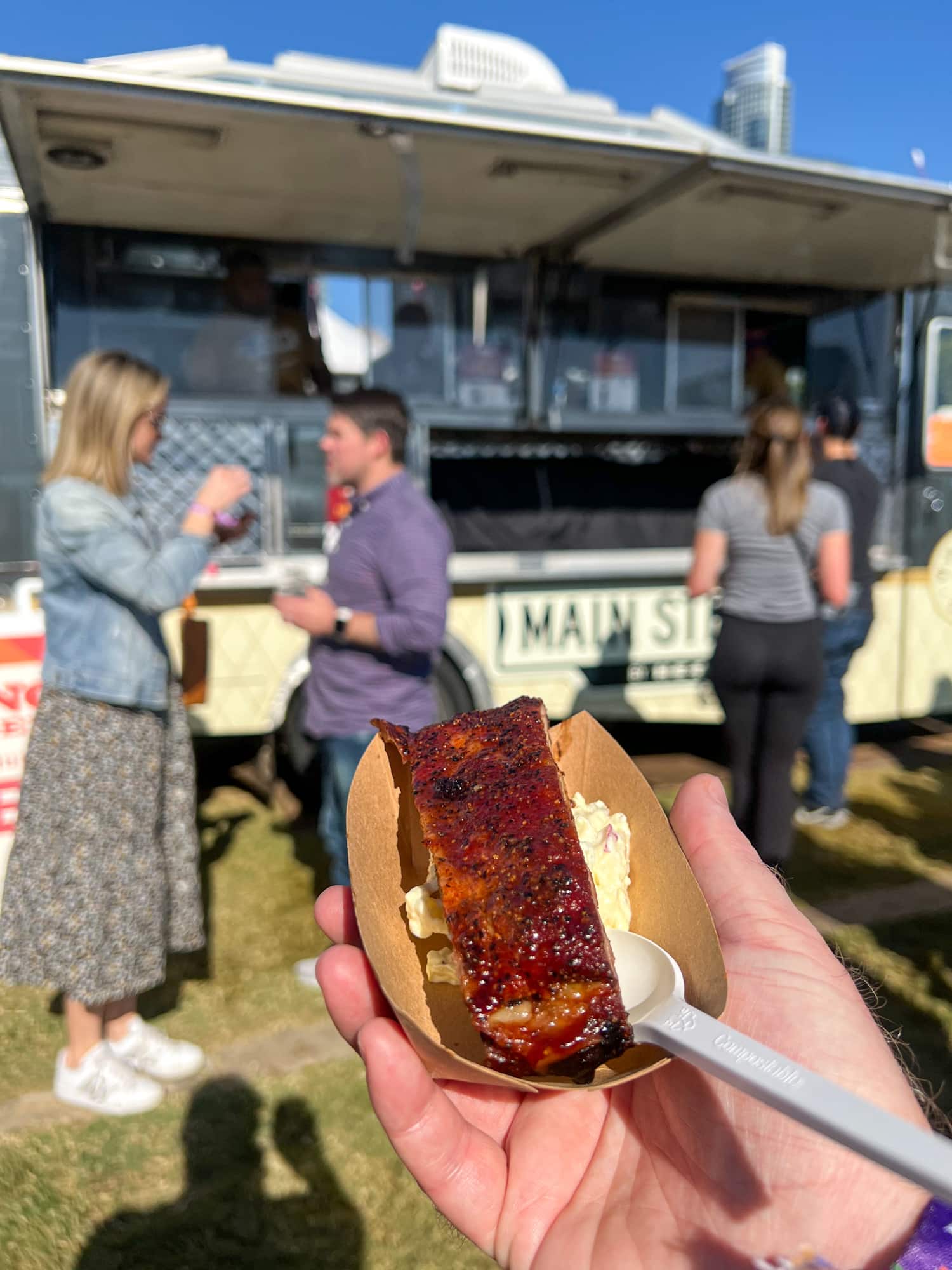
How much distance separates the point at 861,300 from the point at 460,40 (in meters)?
3.35

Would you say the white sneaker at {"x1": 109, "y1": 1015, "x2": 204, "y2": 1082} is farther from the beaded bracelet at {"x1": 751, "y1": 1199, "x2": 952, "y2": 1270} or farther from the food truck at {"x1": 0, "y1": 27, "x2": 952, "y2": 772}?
the beaded bracelet at {"x1": 751, "y1": 1199, "x2": 952, "y2": 1270}

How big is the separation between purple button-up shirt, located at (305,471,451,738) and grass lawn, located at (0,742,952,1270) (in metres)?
0.98

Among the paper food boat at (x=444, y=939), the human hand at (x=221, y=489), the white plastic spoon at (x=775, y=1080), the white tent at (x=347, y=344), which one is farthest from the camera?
the white tent at (x=347, y=344)

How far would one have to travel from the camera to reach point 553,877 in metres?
1.00

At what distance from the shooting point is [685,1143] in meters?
1.04

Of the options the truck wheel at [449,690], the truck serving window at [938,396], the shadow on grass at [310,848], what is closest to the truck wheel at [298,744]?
the shadow on grass at [310,848]

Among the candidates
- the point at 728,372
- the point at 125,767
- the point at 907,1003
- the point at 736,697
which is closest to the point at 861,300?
the point at 728,372

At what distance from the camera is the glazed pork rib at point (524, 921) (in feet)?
3.11

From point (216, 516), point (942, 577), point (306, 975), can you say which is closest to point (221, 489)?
point (216, 516)

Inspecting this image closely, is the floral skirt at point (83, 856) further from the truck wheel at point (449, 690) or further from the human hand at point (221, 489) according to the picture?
the truck wheel at point (449, 690)

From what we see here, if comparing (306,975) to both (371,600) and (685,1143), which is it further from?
(685,1143)

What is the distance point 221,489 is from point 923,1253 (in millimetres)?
2410

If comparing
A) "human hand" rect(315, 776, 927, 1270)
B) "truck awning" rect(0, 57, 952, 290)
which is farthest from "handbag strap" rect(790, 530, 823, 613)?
"human hand" rect(315, 776, 927, 1270)

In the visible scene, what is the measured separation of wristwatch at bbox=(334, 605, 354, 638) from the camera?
2.75 meters
